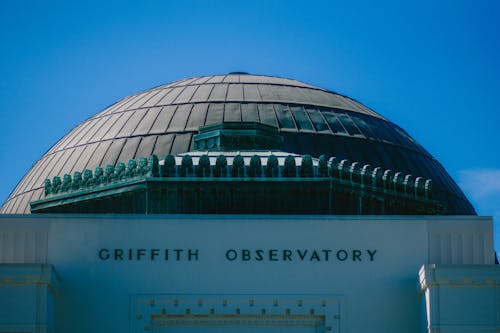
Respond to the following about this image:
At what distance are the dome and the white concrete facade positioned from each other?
31.0ft

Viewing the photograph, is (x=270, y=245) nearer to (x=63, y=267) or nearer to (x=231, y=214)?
(x=231, y=214)

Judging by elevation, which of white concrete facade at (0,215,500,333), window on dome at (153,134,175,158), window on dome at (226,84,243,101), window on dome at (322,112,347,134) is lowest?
white concrete facade at (0,215,500,333)

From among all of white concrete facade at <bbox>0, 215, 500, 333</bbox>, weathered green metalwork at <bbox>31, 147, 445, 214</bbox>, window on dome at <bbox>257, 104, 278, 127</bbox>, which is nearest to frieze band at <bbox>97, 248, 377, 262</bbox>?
white concrete facade at <bbox>0, 215, 500, 333</bbox>

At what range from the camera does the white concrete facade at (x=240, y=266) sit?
2766cm

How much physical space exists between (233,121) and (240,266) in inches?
427

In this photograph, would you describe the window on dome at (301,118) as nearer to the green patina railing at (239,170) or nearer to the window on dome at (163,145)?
the window on dome at (163,145)

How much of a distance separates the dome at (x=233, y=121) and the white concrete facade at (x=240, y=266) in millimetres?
9460

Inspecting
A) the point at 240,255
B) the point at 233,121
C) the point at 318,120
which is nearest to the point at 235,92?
the point at 318,120

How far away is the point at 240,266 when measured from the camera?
91.5ft

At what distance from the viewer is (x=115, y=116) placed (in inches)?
1652

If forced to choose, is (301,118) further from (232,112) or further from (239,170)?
A: (239,170)

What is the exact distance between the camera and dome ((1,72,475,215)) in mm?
38500

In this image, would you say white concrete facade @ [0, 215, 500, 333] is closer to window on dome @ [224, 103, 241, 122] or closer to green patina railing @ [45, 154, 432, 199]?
green patina railing @ [45, 154, 432, 199]

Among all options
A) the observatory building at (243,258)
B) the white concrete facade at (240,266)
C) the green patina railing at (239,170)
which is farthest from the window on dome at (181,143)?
the white concrete facade at (240,266)
